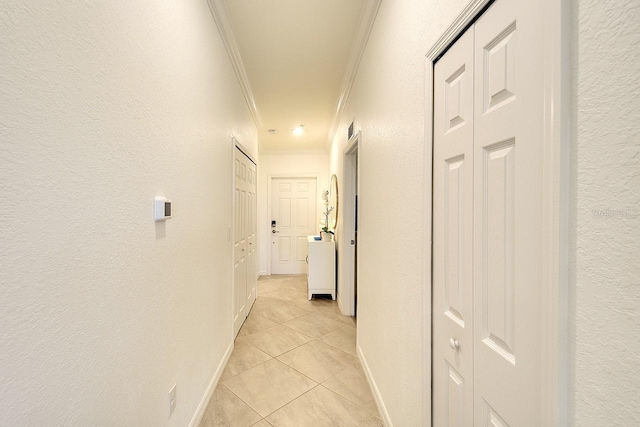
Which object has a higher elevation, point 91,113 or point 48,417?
point 91,113

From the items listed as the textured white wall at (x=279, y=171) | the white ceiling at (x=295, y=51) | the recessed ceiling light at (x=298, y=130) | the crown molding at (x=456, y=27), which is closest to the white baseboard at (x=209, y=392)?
the crown molding at (x=456, y=27)

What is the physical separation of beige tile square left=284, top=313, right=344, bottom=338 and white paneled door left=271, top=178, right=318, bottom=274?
231 centimetres

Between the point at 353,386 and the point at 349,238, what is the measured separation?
5.41 ft

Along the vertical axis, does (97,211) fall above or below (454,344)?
above

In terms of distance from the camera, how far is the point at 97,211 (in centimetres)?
77

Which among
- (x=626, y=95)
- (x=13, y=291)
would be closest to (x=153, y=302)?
(x=13, y=291)

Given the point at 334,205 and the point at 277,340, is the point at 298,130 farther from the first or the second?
the point at 277,340

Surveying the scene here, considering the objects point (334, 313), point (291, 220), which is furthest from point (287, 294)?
point (291, 220)

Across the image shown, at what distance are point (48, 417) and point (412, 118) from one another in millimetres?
1518

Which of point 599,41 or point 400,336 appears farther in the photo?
point 400,336

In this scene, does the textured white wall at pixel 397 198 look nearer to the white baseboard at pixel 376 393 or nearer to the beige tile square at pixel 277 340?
the white baseboard at pixel 376 393

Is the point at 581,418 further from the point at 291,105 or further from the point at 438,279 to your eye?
the point at 291,105

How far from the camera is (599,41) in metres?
0.45

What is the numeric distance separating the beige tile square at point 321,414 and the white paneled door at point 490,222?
0.83 meters
